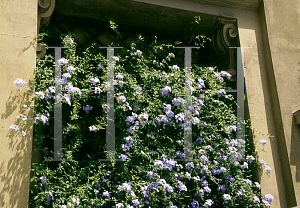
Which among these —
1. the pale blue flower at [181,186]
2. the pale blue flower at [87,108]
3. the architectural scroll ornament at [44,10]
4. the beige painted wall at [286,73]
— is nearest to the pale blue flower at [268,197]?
the beige painted wall at [286,73]

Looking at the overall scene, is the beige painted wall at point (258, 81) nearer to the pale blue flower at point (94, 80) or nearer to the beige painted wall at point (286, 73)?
the beige painted wall at point (286, 73)

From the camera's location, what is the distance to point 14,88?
3.26 m

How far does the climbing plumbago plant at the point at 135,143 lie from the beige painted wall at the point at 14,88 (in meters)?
0.13

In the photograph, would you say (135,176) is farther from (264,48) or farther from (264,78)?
(264,48)

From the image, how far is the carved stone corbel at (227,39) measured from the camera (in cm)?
475

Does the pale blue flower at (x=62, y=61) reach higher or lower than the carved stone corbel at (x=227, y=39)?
lower

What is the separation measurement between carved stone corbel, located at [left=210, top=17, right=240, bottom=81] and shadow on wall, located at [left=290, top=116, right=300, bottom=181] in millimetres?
1201

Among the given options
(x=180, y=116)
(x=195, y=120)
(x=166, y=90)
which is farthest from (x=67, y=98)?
(x=195, y=120)

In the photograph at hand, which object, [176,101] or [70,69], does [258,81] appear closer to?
[176,101]

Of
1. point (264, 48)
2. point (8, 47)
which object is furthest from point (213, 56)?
point (8, 47)

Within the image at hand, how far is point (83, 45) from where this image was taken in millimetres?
4613

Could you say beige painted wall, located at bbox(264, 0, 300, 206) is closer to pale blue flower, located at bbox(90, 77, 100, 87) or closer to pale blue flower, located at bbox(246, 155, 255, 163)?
pale blue flower, located at bbox(246, 155, 255, 163)

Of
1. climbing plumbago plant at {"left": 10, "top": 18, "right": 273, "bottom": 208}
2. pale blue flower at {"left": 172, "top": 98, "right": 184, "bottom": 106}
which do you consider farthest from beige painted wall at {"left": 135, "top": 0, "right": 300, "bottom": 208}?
pale blue flower at {"left": 172, "top": 98, "right": 184, "bottom": 106}

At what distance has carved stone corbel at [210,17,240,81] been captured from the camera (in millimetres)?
4746
